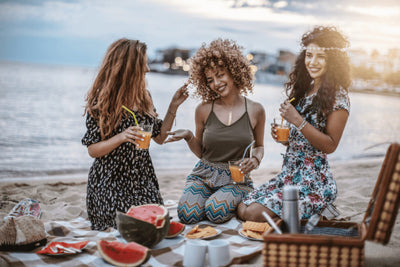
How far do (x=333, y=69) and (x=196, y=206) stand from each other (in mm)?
2034

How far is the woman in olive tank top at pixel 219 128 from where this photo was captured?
13.9ft

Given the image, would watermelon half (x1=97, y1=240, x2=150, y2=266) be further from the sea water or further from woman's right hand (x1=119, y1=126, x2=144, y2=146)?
the sea water

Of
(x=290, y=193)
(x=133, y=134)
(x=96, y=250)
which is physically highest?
(x=133, y=134)

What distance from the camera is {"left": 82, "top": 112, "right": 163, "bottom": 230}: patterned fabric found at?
12.8 feet

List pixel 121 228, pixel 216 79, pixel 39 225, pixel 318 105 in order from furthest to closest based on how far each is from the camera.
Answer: pixel 216 79 → pixel 318 105 → pixel 39 225 → pixel 121 228

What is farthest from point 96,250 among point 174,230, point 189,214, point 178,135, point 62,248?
point 178,135

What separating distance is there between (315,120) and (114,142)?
6.61 feet

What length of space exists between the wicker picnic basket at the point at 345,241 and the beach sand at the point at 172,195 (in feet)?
2.05

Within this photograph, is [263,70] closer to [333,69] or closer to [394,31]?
[394,31]

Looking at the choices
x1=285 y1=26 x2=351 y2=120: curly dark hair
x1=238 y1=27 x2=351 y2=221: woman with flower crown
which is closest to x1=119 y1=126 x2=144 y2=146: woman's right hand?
x1=238 y1=27 x2=351 y2=221: woman with flower crown

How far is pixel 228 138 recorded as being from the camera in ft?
14.2

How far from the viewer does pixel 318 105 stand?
145 inches

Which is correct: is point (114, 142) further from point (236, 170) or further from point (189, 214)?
point (236, 170)

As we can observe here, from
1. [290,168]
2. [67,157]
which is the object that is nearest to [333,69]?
[290,168]
